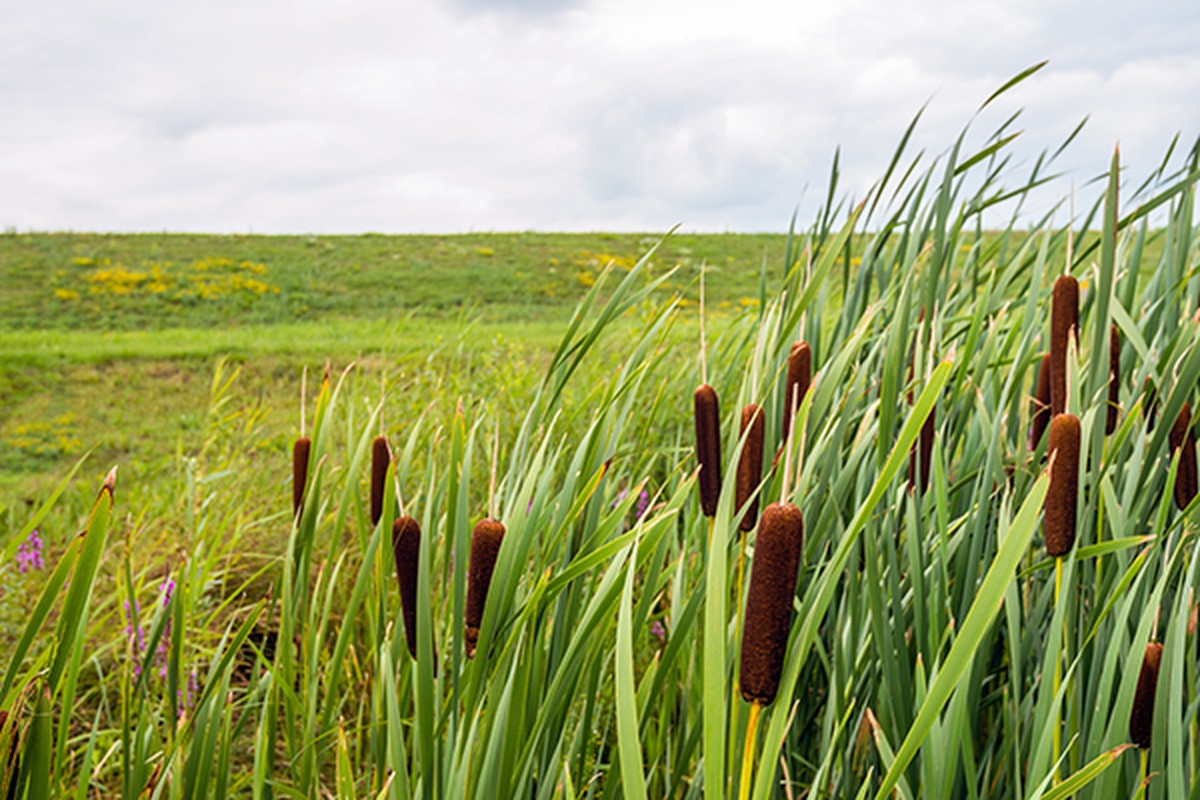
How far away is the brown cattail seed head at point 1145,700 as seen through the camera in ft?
2.59

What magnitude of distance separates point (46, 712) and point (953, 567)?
1040 millimetres

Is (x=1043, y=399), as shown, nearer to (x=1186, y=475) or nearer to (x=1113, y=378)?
(x=1113, y=378)

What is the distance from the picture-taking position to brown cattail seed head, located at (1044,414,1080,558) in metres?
0.69

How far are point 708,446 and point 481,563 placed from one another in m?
0.20

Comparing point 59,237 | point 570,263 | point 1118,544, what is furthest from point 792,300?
point 59,237

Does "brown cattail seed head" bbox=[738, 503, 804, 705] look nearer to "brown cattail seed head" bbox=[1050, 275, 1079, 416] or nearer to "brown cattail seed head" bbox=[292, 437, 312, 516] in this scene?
"brown cattail seed head" bbox=[1050, 275, 1079, 416]

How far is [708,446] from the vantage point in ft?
2.36

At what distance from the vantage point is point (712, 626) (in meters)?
0.56

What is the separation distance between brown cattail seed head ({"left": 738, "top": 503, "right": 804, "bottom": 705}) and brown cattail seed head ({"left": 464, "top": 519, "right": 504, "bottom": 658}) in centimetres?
22

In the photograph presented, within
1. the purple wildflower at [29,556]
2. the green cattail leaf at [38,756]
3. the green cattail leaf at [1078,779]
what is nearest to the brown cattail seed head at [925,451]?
the green cattail leaf at [1078,779]

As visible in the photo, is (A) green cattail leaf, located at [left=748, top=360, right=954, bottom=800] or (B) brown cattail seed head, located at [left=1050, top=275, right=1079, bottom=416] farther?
(B) brown cattail seed head, located at [left=1050, top=275, right=1079, bottom=416]

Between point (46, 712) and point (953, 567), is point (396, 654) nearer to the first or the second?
point (46, 712)

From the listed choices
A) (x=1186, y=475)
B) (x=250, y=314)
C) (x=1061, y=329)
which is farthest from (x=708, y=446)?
(x=250, y=314)

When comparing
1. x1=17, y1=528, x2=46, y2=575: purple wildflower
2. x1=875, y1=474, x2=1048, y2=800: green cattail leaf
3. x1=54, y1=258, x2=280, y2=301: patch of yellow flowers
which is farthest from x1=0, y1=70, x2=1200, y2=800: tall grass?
x1=54, y1=258, x2=280, y2=301: patch of yellow flowers
